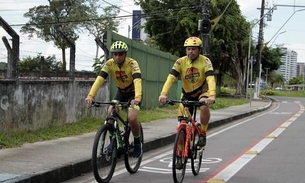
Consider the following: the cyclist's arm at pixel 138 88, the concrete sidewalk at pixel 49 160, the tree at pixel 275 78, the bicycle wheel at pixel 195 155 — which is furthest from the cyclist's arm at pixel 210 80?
the tree at pixel 275 78

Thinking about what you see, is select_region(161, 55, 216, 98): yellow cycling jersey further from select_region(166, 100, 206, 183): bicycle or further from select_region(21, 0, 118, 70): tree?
select_region(21, 0, 118, 70): tree

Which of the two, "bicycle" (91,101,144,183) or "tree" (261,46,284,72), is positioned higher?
"tree" (261,46,284,72)

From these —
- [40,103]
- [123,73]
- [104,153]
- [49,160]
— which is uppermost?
[123,73]

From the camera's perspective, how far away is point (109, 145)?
6863mm

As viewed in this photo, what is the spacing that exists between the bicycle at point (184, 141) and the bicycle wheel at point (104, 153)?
928 millimetres

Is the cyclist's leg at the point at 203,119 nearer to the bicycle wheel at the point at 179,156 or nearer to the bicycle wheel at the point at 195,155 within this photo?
the bicycle wheel at the point at 195,155

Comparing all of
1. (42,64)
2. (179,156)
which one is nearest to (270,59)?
(42,64)

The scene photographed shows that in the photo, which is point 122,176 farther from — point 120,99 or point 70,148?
point 70,148

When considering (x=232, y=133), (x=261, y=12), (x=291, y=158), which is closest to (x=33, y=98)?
(x=291, y=158)

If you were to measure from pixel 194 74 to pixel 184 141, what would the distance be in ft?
3.57

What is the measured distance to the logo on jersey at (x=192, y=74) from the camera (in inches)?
287

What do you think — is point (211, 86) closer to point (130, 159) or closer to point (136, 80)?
point (136, 80)

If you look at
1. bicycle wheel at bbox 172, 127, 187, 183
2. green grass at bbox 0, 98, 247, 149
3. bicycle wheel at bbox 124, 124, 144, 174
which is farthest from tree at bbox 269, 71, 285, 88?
bicycle wheel at bbox 172, 127, 187, 183

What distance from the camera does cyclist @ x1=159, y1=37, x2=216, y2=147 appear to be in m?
7.16
